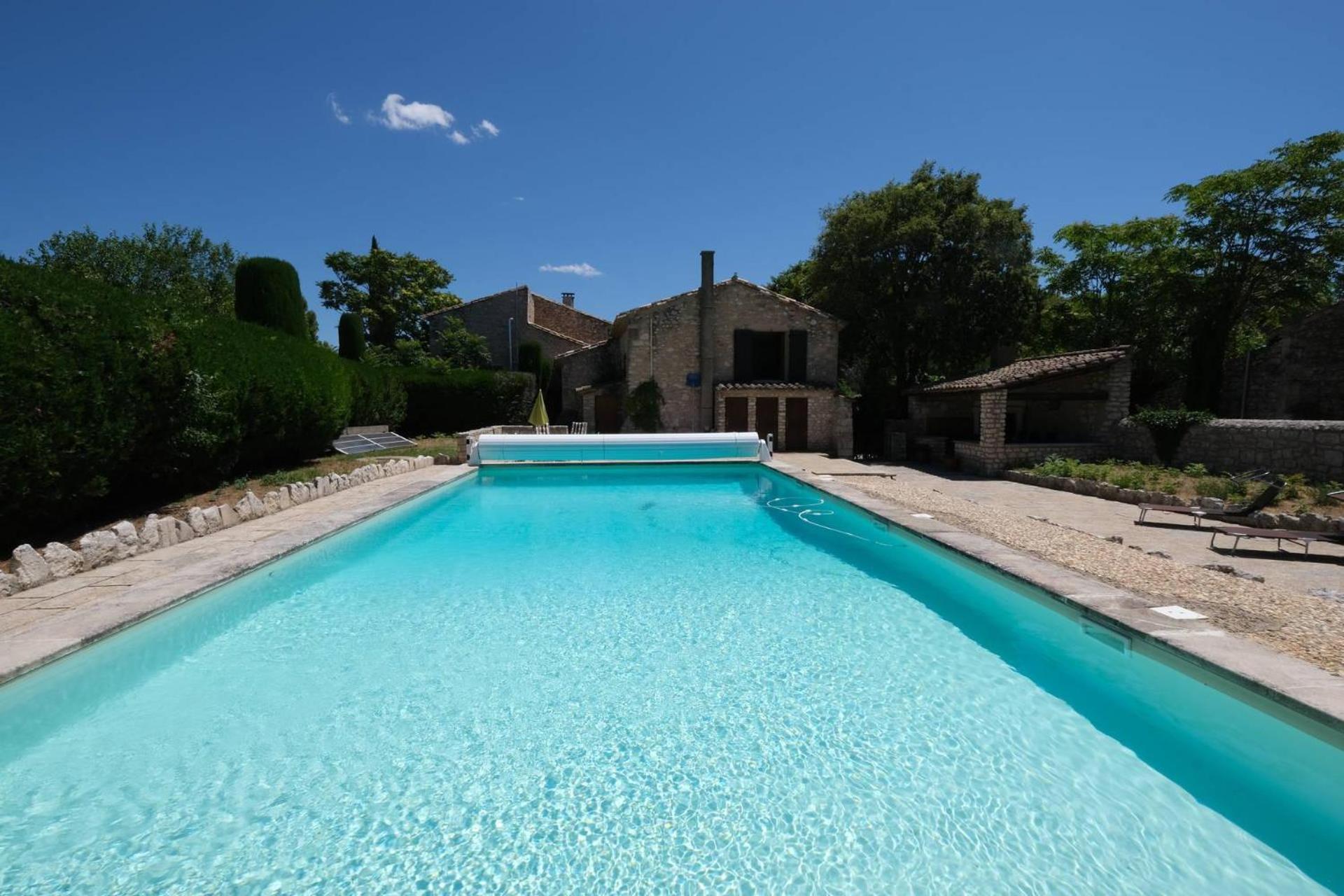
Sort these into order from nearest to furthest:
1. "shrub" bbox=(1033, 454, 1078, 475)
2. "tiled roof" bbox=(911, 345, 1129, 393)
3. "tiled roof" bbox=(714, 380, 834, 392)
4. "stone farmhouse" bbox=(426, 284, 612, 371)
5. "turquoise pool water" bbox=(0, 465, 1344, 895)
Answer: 1. "turquoise pool water" bbox=(0, 465, 1344, 895)
2. "shrub" bbox=(1033, 454, 1078, 475)
3. "tiled roof" bbox=(911, 345, 1129, 393)
4. "tiled roof" bbox=(714, 380, 834, 392)
5. "stone farmhouse" bbox=(426, 284, 612, 371)

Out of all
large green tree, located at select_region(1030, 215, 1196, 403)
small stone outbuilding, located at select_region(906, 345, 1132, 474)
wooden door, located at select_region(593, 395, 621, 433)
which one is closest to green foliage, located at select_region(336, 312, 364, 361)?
wooden door, located at select_region(593, 395, 621, 433)

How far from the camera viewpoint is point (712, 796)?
288cm

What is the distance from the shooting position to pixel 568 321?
33.3 metres

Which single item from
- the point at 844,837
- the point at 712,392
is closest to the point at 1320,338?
the point at 712,392

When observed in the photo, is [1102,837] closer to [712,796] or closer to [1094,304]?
[712,796]

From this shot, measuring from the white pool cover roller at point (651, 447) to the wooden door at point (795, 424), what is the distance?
4138mm

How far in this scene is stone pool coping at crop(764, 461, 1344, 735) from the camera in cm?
297

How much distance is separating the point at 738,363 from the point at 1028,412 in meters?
9.26

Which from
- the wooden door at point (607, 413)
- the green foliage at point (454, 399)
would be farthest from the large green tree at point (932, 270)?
the green foliage at point (454, 399)

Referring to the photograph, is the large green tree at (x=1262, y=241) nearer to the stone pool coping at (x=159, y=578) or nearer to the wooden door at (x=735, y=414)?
the wooden door at (x=735, y=414)

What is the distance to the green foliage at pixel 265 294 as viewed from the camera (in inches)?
542

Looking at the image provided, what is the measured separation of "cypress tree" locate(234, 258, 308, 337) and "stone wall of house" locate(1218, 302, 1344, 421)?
25.6 meters

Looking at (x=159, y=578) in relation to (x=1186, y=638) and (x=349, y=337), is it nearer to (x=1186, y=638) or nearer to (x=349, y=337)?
(x=1186, y=638)

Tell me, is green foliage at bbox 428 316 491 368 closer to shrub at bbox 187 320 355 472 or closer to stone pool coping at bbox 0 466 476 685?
shrub at bbox 187 320 355 472
